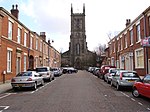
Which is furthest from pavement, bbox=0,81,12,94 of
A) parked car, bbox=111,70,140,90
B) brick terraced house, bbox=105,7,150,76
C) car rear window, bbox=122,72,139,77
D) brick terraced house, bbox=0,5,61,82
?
brick terraced house, bbox=105,7,150,76

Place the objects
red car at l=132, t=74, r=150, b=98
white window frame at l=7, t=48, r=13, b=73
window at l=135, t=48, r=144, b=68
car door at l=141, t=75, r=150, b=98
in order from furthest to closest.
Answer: window at l=135, t=48, r=144, b=68 < white window frame at l=7, t=48, r=13, b=73 < red car at l=132, t=74, r=150, b=98 < car door at l=141, t=75, r=150, b=98

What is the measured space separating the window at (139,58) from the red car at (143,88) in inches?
555

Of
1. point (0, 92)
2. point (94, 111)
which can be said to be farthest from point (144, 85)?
point (0, 92)

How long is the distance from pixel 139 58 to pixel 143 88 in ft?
54.8

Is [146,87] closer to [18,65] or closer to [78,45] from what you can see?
[18,65]

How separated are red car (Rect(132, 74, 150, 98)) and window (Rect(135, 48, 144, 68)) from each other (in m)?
14.1

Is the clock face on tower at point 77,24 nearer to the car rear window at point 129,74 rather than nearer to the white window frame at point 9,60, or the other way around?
the white window frame at point 9,60

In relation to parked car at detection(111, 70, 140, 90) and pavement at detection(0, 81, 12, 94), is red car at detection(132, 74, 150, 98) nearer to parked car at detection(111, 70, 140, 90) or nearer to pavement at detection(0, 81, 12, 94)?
parked car at detection(111, 70, 140, 90)

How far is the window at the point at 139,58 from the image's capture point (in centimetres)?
2719

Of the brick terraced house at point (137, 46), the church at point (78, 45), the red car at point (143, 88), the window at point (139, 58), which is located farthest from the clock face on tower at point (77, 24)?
the red car at point (143, 88)

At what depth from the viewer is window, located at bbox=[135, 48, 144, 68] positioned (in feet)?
89.2

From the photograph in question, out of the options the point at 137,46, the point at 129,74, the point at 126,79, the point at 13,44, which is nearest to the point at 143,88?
the point at 126,79

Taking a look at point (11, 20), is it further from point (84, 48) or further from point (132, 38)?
point (84, 48)

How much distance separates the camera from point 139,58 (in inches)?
1123
